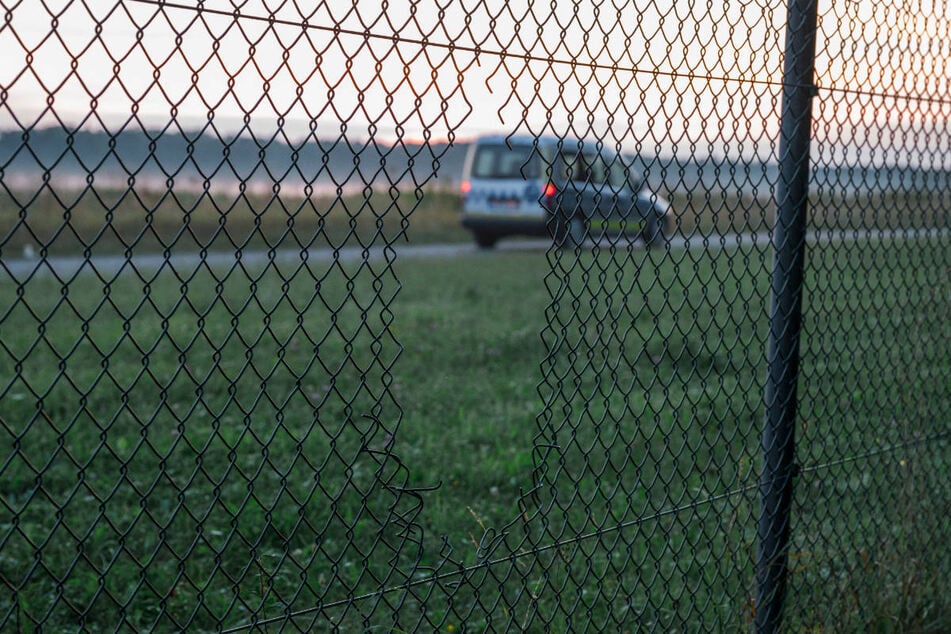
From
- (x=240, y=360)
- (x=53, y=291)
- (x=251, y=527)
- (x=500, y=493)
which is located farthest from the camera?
(x=53, y=291)

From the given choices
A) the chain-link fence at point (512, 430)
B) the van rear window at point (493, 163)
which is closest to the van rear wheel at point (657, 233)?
the chain-link fence at point (512, 430)

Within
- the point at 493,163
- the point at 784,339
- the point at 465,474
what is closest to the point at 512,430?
the point at 465,474

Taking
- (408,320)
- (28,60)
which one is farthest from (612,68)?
(408,320)

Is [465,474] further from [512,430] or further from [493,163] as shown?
[493,163]

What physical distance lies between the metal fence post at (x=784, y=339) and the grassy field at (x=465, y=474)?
0.08 metres

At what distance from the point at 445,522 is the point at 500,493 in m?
0.54

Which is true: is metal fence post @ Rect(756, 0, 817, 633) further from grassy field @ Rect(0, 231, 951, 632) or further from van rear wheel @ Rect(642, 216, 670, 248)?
van rear wheel @ Rect(642, 216, 670, 248)

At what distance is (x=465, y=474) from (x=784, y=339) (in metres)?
2.18

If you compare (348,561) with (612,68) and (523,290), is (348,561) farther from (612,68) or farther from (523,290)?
(523,290)

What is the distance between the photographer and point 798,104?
3010 millimetres

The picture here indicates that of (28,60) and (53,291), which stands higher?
(28,60)

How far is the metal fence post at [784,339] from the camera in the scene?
9.84 ft

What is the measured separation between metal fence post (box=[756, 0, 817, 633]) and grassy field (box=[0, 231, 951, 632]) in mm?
76

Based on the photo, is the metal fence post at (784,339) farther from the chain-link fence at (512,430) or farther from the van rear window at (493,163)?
the van rear window at (493,163)
